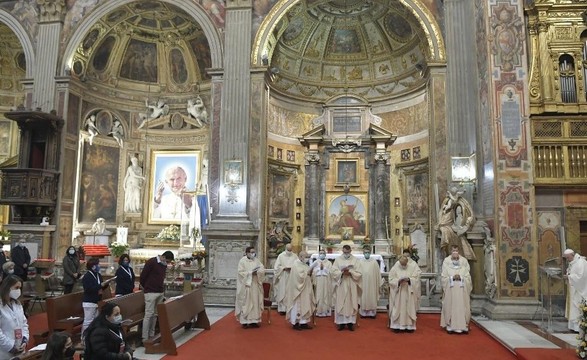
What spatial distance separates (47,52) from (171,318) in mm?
11550

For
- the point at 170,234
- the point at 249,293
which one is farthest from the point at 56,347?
the point at 170,234

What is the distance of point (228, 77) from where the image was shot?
13094mm

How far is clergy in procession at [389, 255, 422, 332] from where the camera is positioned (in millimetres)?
8586

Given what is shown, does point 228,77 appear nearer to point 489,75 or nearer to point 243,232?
point 243,232

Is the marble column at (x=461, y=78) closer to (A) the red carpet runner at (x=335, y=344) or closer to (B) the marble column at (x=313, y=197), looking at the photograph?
(A) the red carpet runner at (x=335, y=344)

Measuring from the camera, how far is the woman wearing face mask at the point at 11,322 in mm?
4645

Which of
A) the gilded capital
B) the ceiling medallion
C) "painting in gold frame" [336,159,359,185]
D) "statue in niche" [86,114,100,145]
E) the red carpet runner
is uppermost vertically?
the gilded capital

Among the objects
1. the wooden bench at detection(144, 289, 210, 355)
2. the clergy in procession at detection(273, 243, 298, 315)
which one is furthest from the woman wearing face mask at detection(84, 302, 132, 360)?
the clergy in procession at detection(273, 243, 298, 315)

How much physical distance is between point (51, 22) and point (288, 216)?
9.91 meters

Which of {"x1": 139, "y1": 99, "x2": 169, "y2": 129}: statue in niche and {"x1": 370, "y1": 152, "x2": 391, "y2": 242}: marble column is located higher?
{"x1": 139, "y1": 99, "x2": 169, "y2": 129}: statue in niche

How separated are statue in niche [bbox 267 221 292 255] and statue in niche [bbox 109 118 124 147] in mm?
6459

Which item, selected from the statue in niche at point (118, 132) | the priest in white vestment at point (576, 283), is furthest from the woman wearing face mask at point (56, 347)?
the statue in niche at point (118, 132)

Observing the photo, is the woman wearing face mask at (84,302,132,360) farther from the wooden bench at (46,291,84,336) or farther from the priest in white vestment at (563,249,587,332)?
the priest in white vestment at (563,249,587,332)

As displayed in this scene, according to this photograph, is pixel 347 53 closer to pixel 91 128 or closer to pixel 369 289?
pixel 91 128
